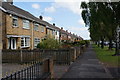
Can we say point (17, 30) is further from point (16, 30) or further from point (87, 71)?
point (87, 71)

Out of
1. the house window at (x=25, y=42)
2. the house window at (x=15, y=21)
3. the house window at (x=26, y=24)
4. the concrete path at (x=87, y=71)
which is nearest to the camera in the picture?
the concrete path at (x=87, y=71)

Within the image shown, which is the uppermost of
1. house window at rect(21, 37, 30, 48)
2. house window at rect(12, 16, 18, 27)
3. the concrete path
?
house window at rect(12, 16, 18, 27)

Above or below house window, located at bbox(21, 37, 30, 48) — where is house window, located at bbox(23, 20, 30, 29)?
above

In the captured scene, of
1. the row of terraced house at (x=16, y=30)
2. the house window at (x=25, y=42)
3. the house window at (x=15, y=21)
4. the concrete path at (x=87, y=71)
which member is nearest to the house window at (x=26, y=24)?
the row of terraced house at (x=16, y=30)

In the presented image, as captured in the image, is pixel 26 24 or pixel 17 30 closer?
Answer: pixel 17 30

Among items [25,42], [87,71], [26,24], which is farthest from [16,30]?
[87,71]

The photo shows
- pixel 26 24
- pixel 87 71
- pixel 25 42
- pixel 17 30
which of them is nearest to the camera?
pixel 87 71

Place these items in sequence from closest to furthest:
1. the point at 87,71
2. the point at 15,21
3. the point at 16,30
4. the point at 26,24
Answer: the point at 87,71, the point at 16,30, the point at 15,21, the point at 26,24

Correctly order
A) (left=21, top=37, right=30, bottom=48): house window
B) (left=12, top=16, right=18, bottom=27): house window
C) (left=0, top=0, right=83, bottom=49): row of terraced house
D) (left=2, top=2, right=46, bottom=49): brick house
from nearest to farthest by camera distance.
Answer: (left=0, top=0, right=83, bottom=49): row of terraced house < (left=2, top=2, right=46, bottom=49): brick house < (left=12, top=16, right=18, bottom=27): house window < (left=21, top=37, right=30, bottom=48): house window

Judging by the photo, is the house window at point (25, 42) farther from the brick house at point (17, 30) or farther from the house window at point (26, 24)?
the house window at point (26, 24)

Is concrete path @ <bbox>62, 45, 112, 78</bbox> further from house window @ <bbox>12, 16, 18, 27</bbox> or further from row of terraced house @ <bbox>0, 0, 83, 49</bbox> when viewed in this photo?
house window @ <bbox>12, 16, 18, 27</bbox>

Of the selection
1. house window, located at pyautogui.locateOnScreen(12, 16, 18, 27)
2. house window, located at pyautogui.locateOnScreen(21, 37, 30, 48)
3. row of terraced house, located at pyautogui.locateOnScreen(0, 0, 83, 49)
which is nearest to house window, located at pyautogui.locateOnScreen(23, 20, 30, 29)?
row of terraced house, located at pyautogui.locateOnScreen(0, 0, 83, 49)

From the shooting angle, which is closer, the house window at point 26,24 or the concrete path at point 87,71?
the concrete path at point 87,71

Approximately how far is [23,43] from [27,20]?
11.8 ft
